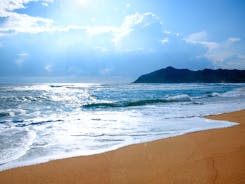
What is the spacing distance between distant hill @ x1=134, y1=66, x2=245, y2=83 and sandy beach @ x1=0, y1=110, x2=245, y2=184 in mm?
127477

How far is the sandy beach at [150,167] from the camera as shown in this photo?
3.26 m

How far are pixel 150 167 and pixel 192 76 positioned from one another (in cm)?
13627

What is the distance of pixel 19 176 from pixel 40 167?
1.31 ft

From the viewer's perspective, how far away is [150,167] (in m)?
3.72

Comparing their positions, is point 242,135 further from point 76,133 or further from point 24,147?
point 24,147

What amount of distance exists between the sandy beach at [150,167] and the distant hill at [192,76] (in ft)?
418

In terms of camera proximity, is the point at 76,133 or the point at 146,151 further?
the point at 76,133

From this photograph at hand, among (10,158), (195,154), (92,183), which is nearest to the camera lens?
(92,183)

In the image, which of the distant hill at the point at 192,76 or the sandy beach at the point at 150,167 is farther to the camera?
the distant hill at the point at 192,76

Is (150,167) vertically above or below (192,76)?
below

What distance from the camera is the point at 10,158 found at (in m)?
4.63

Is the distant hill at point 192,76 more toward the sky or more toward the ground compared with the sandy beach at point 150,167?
more toward the sky

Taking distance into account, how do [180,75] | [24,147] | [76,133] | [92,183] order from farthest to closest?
[180,75] → [76,133] → [24,147] → [92,183]

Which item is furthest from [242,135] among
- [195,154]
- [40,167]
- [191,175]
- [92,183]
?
[40,167]
